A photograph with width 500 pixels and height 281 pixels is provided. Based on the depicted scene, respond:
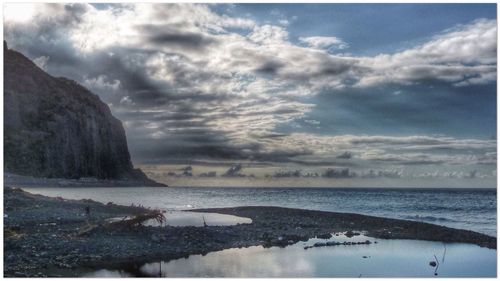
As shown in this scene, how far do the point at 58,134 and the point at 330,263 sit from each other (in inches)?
1083

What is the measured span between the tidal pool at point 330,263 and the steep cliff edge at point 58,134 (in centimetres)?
1547

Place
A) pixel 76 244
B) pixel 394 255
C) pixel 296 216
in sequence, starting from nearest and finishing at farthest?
pixel 76 244, pixel 394 255, pixel 296 216

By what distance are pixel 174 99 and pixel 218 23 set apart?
11.6ft

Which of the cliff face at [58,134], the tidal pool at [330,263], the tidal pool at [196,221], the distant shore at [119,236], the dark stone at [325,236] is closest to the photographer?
the tidal pool at [330,263]

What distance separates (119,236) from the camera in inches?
683

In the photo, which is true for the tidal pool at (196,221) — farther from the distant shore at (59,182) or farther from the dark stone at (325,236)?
the dark stone at (325,236)

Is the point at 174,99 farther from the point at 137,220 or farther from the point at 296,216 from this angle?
the point at 296,216

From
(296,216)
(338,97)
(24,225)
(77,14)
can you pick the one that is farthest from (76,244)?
(296,216)

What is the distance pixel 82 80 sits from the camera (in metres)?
18.8

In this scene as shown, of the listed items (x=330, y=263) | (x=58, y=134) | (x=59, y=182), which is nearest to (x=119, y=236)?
(x=330, y=263)

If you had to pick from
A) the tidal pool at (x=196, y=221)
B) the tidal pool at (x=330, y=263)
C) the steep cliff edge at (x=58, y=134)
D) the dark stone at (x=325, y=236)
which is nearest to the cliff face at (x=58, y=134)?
the steep cliff edge at (x=58, y=134)

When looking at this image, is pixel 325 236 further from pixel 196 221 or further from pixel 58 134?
pixel 58 134

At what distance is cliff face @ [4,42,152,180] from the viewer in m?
30.0

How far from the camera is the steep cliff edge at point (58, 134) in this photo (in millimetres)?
30078
